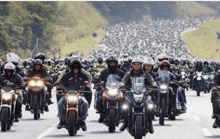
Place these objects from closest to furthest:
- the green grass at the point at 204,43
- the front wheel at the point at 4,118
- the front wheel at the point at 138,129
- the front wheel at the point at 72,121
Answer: the front wheel at the point at 138,129 < the front wheel at the point at 72,121 < the front wheel at the point at 4,118 < the green grass at the point at 204,43

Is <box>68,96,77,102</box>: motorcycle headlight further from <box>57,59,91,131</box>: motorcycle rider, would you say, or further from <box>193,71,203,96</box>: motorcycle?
<box>193,71,203,96</box>: motorcycle

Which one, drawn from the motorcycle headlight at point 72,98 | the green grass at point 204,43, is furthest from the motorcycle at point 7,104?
the green grass at point 204,43

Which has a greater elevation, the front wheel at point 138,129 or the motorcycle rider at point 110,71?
the motorcycle rider at point 110,71

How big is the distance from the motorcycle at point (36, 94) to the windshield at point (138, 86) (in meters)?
6.65

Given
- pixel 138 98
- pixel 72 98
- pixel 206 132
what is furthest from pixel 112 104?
pixel 138 98

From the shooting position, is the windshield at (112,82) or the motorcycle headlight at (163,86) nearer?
the windshield at (112,82)

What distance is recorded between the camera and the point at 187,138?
14031 mm

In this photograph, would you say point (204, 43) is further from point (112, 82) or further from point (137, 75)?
point (137, 75)

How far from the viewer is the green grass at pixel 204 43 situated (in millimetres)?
140587

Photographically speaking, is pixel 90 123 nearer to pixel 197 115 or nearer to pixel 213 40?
pixel 197 115

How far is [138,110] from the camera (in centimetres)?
1262

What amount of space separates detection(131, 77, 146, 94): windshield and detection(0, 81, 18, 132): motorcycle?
3.50 m

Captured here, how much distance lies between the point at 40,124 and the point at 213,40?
14765cm

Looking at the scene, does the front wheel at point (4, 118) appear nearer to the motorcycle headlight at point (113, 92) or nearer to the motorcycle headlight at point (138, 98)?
the motorcycle headlight at point (113, 92)
